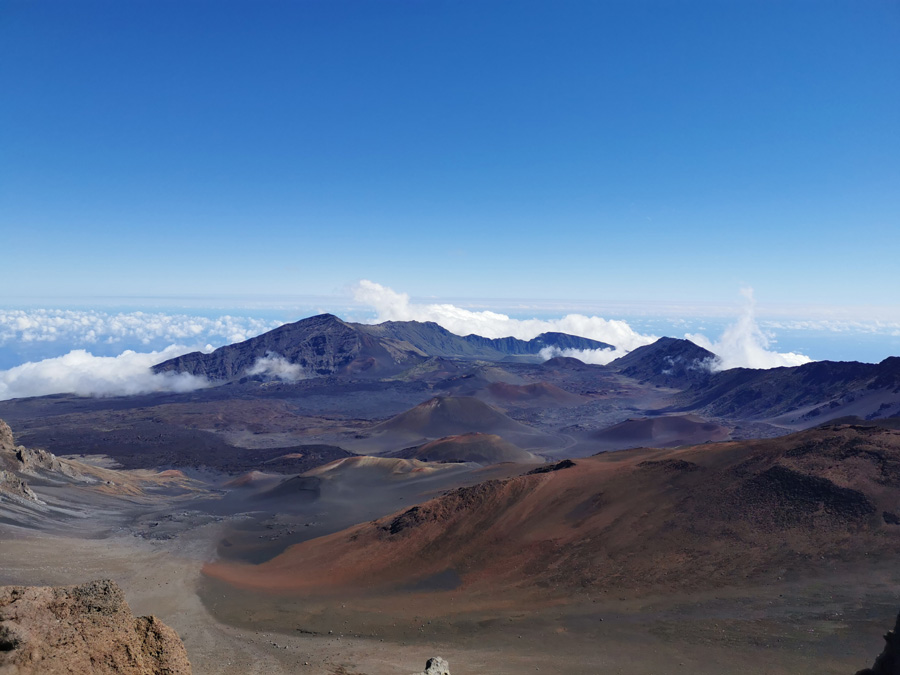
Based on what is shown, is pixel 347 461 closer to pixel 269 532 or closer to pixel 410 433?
pixel 269 532

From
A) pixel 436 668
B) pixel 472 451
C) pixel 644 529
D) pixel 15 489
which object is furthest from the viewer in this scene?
pixel 472 451

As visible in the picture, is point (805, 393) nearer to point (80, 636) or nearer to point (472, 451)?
point (472, 451)

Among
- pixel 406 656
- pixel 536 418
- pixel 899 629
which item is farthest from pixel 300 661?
pixel 536 418

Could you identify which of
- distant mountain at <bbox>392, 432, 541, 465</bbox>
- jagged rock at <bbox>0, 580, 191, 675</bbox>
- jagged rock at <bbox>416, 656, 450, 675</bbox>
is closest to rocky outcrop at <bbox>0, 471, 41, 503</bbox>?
jagged rock at <bbox>0, 580, 191, 675</bbox>

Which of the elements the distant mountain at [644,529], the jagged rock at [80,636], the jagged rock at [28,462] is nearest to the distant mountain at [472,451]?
the distant mountain at [644,529]

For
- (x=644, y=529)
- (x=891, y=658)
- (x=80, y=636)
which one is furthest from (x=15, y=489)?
(x=891, y=658)

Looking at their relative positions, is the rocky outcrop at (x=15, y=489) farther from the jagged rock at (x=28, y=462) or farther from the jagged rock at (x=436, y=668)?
the jagged rock at (x=436, y=668)

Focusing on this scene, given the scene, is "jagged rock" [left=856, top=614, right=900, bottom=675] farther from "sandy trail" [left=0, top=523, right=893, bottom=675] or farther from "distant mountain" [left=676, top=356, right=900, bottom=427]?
"distant mountain" [left=676, top=356, right=900, bottom=427]
